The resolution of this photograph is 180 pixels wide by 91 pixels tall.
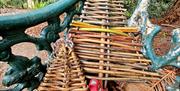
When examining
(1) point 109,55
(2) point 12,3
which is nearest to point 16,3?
(2) point 12,3

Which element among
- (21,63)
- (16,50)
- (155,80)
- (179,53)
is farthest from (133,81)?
(16,50)

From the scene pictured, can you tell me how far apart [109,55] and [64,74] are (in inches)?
8.0

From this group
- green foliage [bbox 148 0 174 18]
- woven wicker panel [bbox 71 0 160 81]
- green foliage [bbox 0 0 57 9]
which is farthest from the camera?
green foliage [bbox 0 0 57 9]

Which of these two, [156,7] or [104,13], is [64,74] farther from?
[156,7]

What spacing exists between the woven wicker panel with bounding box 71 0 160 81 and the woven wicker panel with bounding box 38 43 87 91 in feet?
0.23

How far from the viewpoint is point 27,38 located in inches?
46.9

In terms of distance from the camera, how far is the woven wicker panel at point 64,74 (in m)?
1.15

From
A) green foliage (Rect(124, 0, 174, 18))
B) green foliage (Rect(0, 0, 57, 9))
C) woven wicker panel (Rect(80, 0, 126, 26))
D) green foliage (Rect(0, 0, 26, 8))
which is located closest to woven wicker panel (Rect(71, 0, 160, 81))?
woven wicker panel (Rect(80, 0, 126, 26))

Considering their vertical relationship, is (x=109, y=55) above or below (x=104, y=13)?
below

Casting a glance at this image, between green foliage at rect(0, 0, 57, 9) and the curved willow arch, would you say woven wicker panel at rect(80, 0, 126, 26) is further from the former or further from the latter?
green foliage at rect(0, 0, 57, 9)

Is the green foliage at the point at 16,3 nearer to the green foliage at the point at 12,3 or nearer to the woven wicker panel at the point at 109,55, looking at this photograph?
the green foliage at the point at 12,3

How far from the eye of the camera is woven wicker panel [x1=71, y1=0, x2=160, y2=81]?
1262 millimetres

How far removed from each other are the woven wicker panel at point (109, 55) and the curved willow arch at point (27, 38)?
0.30ft

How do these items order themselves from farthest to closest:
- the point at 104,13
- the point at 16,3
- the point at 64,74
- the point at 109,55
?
1. the point at 16,3
2. the point at 104,13
3. the point at 109,55
4. the point at 64,74
